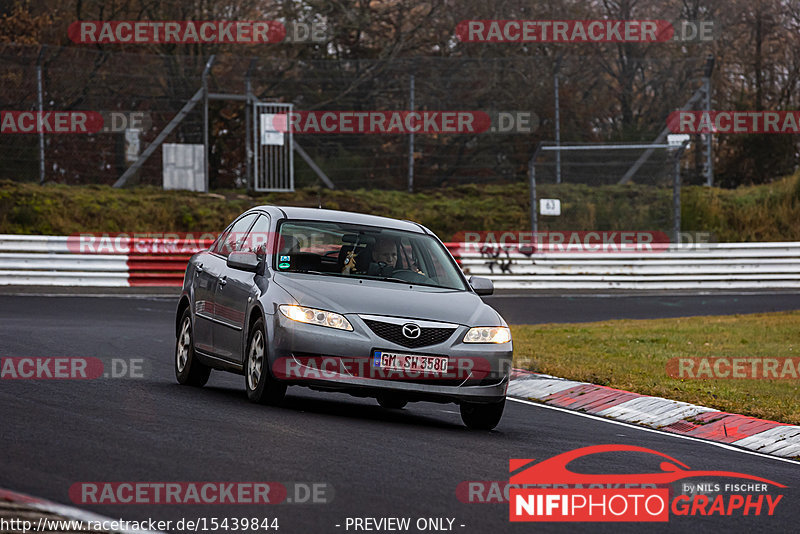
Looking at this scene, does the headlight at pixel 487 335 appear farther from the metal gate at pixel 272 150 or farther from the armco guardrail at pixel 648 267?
the metal gate at pixel 272 150

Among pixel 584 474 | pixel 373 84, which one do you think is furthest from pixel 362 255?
pixel 373 84

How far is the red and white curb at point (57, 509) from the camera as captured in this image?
5539 mm

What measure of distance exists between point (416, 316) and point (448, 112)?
20.4 m

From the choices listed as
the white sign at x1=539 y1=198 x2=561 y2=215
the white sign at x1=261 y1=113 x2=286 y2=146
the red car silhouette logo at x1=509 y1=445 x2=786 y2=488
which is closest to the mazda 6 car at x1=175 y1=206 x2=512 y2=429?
the red car silhouette logo at x1=509 y1=445 x2=786 y2=488

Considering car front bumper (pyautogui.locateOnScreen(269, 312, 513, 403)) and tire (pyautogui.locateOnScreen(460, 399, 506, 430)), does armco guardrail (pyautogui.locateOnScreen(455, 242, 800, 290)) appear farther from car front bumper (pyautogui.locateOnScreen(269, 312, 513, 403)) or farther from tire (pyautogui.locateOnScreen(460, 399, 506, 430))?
car front bumper (pyautogui.locateOnScreen(269, 312, 513, 403))

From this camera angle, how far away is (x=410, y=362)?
9.12 metres

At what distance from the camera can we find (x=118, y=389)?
10133 mm

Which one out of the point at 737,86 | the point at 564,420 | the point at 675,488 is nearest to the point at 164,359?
the point at 564,420

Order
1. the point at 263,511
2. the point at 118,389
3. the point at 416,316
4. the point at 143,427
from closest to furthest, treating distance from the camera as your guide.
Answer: the point at 263,511
the point at 143,427
the point at 416,316
the point at 118,389

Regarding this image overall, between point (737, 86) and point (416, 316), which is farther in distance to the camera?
point (737, 86)

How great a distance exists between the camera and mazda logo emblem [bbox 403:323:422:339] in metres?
9.14

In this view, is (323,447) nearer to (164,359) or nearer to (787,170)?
(164,359)

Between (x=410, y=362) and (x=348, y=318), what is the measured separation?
53 centimetres

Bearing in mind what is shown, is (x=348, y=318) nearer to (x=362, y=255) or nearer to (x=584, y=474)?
(x=362, y=255)
